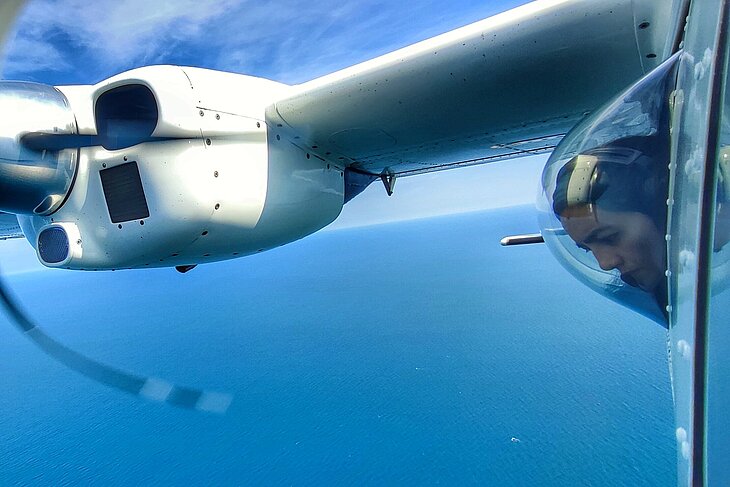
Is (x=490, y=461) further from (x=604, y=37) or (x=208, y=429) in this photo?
(x=604, y=37)

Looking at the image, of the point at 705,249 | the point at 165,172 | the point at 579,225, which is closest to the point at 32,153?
the point at 165,172

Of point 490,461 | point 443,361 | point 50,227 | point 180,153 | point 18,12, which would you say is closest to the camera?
point 18,12

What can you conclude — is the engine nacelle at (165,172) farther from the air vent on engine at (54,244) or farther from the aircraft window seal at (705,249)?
the aircraft window seal at (705,249)

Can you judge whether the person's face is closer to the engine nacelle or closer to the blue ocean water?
the engine nacelle

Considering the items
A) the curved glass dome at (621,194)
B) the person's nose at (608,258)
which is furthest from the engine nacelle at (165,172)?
the person's nose at (608,258)

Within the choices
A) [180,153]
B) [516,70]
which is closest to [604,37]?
[516,70]

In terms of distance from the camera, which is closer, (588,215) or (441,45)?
(588,215)

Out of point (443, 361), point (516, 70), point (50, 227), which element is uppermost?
point (516, 70)
